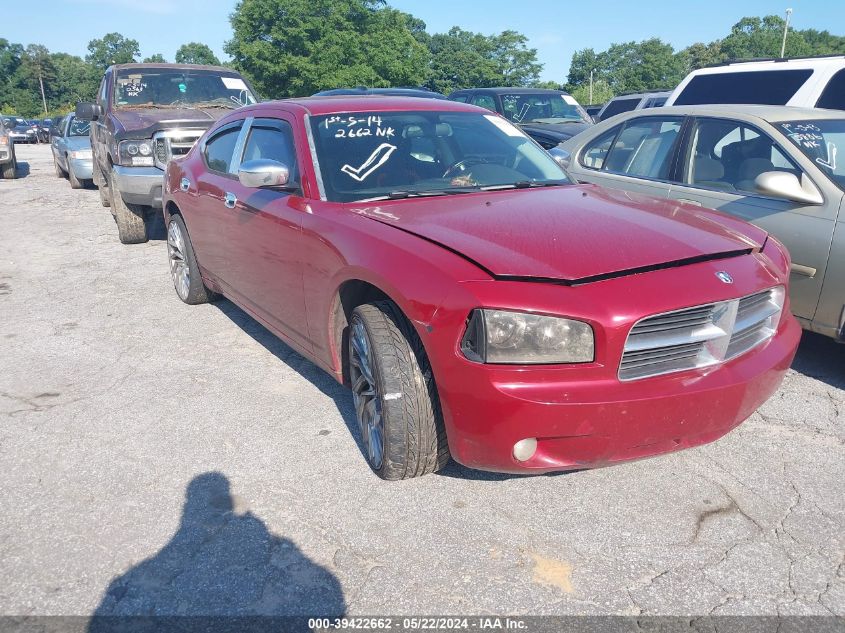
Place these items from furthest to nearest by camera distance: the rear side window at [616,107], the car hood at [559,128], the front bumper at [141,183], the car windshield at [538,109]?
the rear side window at [616,107], the car windshield at [538,109], the car hood at [559,128], the front bumper at [141,183]

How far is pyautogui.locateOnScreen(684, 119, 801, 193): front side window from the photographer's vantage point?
4.77 m

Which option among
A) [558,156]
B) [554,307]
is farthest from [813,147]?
[554,307]

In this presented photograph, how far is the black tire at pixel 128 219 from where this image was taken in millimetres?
8531

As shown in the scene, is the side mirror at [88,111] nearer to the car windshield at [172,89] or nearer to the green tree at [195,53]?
→ the car windshield at [172,89]

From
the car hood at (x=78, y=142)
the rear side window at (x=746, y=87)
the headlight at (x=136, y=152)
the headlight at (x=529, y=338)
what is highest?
the rear side window at (x=746, y=87)

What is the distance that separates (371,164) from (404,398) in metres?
1.49

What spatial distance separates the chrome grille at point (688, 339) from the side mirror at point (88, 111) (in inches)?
349

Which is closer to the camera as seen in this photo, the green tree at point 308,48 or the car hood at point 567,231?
the car hood at point 567,231

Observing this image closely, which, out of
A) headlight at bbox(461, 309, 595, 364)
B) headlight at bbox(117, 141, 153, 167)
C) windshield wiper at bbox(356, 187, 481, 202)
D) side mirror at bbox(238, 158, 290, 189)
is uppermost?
side mirror at bbox(238, 158, 290, 189)

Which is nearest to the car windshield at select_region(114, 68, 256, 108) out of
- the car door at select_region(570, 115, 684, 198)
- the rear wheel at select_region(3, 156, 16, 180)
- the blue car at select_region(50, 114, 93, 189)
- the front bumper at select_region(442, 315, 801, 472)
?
the blue car at select_region(50, 114, 93, 189)

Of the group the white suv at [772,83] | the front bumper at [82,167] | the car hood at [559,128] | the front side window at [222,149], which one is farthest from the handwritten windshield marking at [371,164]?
the front bumper at [82,167]

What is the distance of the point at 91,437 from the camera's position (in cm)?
380

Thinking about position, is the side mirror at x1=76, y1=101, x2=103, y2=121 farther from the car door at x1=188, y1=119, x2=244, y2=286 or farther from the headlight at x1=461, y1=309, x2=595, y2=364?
the headlight at x1=461, y1=309, x2=595, y2=364

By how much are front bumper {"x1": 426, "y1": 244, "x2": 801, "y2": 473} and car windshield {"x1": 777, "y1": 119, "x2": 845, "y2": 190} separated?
85.1 inches
